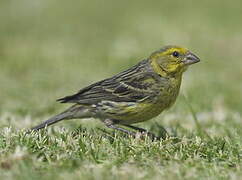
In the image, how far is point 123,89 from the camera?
7469 millimetres

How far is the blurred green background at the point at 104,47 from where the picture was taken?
34.1ft

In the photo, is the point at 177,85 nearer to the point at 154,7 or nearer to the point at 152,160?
the point at 152,160

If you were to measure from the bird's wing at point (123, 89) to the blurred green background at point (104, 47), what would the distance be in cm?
111

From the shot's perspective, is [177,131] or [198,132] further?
[177,131]

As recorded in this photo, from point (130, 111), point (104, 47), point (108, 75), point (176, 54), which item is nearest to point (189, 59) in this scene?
point (176, 54)

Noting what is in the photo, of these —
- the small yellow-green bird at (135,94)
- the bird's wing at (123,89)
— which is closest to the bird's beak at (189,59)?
the small yellow-green bird at (135,94)

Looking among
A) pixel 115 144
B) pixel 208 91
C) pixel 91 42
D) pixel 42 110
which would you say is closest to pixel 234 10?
pixel 91 42

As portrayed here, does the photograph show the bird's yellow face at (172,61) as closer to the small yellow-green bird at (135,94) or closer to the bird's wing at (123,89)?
the small yellow-green bird at (135,94)

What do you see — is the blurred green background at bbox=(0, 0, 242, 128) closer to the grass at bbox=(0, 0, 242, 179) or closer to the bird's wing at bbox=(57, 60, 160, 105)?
the grass at bbox=(0, 0, 242, 179)

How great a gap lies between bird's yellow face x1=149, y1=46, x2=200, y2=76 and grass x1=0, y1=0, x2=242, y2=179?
1.92 ft

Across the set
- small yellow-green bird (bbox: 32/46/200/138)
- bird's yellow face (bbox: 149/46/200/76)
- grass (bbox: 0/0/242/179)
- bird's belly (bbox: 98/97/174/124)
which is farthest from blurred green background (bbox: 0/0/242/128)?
bird's belly (bbox: 98/97/174/124)

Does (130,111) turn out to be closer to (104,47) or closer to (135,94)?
(135,94)

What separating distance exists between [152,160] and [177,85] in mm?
2139

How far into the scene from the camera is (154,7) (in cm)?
2023
